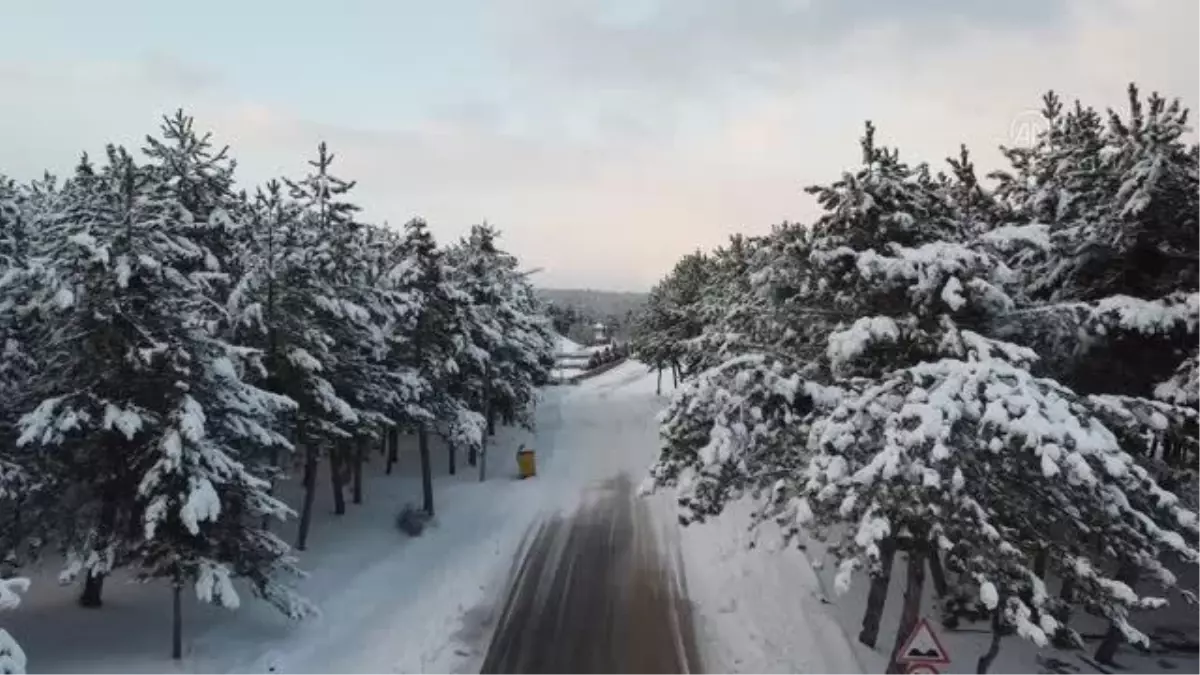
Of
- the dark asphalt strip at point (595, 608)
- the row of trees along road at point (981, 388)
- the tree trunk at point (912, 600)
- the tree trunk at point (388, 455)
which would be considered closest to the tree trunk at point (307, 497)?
the dark asphalt strip at point (595, 608)

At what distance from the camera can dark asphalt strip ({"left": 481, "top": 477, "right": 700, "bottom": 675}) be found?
15.8 m

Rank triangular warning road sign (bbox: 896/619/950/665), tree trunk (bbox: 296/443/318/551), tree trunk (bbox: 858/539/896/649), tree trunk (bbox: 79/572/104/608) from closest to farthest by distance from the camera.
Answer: triangular warning road sign (bbox: 896/619/950/665) < tree trunk (bbox: 858/539/896/649) < tree trunk (bbox: 79/572/104/608) < tree trunk (bbox: 296/443/318/551)

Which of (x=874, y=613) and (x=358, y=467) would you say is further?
(x=358, y=467)

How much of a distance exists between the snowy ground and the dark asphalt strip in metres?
0.51

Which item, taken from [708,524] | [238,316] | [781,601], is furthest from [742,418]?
[708,524]

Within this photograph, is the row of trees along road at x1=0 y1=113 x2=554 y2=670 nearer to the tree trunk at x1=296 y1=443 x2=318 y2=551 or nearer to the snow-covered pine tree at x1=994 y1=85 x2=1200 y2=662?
the tree trunk at x1=296 y1=443 x2=318 y2=551

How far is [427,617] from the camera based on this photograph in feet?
59.1

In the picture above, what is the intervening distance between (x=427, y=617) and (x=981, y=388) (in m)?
12.5

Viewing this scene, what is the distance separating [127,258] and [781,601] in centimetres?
1458

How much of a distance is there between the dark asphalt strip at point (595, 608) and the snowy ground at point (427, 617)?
514mm

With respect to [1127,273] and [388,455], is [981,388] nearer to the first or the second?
[1127,273]

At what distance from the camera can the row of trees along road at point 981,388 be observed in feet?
32.8

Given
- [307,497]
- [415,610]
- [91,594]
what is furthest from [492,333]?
[91,594]

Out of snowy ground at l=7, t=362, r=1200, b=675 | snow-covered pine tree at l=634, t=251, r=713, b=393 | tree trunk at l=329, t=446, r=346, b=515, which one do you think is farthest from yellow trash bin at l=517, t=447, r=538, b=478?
snow-covered pine tree at l=634, t=251, r=713, b=393
